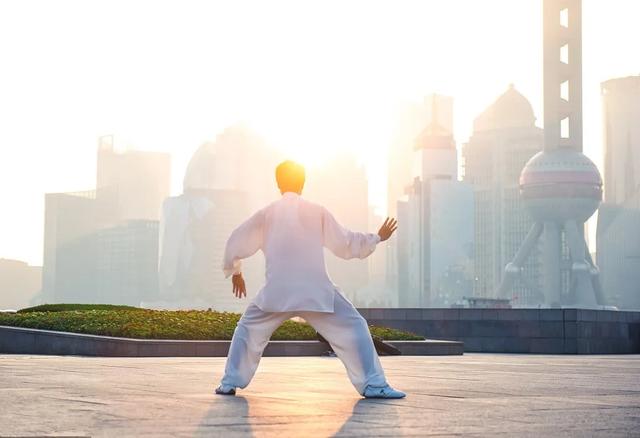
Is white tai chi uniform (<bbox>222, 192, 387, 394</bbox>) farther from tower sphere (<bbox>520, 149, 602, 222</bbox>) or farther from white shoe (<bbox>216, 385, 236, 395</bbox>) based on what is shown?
tower sphere (<bbox>520, 149, 602, 222</bbox>)

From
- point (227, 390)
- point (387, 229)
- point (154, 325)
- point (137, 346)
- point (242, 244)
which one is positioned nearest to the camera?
point (227, 390)

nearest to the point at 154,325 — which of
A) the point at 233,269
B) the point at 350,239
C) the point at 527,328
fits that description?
the point at 527,328

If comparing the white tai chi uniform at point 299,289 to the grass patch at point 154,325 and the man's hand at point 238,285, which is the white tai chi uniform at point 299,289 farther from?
the grass patch at point 154,325

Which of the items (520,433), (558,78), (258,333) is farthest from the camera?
(558,78)

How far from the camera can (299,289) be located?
9.11 m

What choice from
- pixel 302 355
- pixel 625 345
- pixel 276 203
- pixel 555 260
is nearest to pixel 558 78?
pixel 555 260

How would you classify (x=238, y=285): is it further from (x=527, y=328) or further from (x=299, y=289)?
(x=527, y=328)

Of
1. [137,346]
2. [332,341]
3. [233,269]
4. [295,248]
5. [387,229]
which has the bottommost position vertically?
[137,346]

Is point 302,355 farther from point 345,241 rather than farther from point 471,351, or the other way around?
point 345,241

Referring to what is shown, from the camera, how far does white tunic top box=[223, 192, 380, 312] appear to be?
9.09m

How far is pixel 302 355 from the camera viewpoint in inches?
830

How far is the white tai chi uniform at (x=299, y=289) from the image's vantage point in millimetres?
9031

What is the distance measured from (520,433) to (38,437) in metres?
2.55

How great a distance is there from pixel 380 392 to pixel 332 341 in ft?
2.00
